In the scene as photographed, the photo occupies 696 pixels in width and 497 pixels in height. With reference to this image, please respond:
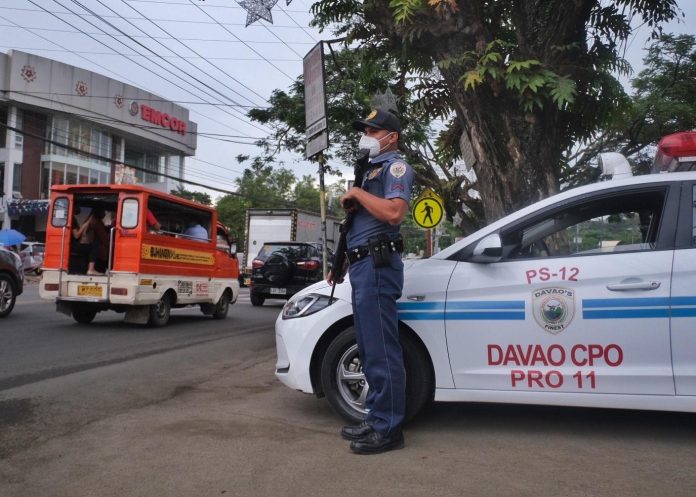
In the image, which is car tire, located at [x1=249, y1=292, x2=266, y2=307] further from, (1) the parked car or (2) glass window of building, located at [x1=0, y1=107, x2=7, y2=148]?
(2) glass window of building, located at [x1=0, y1=107, x2=7, y2=148]

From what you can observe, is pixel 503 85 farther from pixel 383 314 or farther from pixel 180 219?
pixel 180 219

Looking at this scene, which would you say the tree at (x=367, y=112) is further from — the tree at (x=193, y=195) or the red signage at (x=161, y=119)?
the tree at (x=193, y=195)

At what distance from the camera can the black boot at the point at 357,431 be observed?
370 centimetres

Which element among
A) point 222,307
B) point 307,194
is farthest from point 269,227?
point 307,194

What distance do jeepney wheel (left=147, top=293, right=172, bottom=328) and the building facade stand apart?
24979 millimetres

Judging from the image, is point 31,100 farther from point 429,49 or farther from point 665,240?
point 665,240

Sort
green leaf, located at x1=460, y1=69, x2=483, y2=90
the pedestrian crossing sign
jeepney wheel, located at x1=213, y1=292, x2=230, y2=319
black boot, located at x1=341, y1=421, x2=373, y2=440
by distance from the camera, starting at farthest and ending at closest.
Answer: jeepney wheel, located at x1=213, y1=292, x2=230, y2=319
the pedestrian crossing sign
green leaf, located at x1=460, y1=69, x2=483, y2=90
black boot, located at x1=341, y1=421, x2=373, y2=440

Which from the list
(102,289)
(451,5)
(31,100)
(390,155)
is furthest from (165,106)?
(390,155)

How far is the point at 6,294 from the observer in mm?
10445

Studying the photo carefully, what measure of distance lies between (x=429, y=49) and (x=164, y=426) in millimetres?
5774

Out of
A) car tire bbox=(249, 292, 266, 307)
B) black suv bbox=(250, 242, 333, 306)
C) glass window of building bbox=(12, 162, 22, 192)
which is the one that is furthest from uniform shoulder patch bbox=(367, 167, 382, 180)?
glass window of building bbox=(12, 162, 22, 192)

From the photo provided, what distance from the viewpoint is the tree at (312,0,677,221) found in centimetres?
740

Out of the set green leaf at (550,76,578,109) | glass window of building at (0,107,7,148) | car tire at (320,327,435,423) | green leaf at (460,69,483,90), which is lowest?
car tire at (320,327,435,423)

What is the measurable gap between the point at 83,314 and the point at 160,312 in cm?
136
